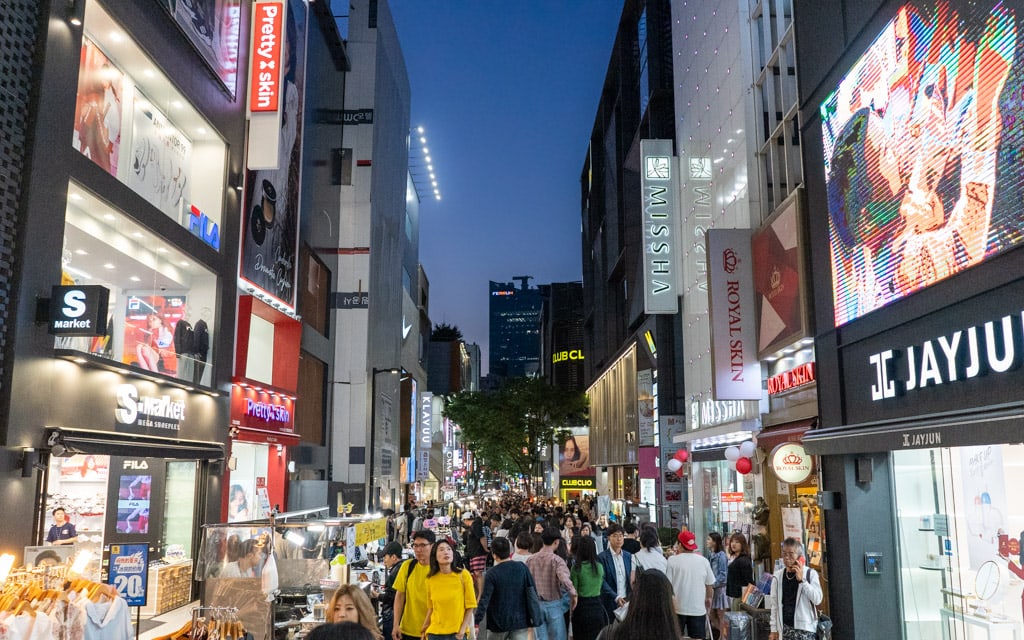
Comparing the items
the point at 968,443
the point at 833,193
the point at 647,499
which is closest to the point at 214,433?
the point at 833,193

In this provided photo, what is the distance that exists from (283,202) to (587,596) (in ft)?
52.7

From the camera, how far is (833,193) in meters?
12.3

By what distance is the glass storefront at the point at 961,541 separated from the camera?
28.9ft

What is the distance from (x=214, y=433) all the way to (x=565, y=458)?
4480cm

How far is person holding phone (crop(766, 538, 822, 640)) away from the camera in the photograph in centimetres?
880

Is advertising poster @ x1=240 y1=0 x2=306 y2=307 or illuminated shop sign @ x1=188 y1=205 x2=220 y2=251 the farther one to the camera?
advertising poster @ x1=240 y1=0 x2=306 y2=307

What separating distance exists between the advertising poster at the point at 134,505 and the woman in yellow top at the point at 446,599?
11465 millimetres

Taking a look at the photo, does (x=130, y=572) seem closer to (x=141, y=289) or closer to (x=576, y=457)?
(x=141, y=289)

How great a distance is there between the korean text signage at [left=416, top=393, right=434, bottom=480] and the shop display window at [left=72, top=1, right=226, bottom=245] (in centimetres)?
3638

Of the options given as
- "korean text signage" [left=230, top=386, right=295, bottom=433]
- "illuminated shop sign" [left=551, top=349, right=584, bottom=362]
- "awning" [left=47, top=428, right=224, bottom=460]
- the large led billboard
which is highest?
"illuminated shop sign" [left=551, top=349, right=584, bottom=362]

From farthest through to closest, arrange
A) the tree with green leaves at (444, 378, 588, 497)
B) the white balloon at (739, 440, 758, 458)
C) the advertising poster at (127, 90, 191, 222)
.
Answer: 1. the tree with green leaves at (444, 378, 588, 497)
2. the white balloon at (739, 440, 758, 458)
3. the advertising poster at (127, 90, 191, 222)

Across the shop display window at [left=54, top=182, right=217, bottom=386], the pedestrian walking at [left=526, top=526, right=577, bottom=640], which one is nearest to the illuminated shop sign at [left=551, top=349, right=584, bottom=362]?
the shop display window at [left=54, top=182, right=217, bottom=386]

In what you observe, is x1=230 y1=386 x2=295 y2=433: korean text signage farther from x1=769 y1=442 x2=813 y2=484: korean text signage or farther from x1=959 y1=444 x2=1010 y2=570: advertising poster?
x1=959 y1=444 x2=1010 y2=570: advertising poster

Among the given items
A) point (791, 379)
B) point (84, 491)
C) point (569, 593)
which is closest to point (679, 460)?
point (791, 379)
